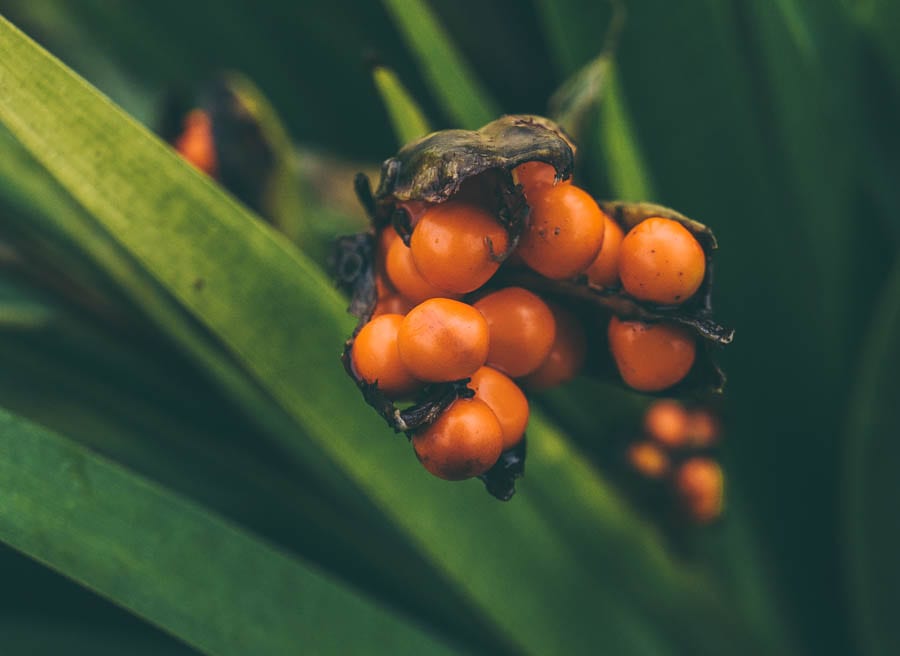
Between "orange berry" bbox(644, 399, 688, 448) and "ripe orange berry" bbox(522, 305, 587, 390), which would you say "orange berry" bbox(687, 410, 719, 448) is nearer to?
"orange berry" bbox(644, 399, 688, 448)

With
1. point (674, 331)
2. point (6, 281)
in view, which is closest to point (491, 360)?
point (674, 331)

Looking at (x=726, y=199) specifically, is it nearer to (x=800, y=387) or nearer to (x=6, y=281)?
(x=800, y=387)

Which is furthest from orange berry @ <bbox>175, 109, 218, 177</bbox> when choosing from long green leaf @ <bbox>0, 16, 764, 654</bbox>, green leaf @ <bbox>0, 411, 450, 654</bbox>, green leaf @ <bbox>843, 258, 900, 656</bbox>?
green leaf @ <bbox>843, 258, 900, 656</bbox>

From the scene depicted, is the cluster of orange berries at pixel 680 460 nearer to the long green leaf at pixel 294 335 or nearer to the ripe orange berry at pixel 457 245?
the long green leaf at pixel 294 335

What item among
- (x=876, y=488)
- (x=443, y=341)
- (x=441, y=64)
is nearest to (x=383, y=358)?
(x=443, y=341)

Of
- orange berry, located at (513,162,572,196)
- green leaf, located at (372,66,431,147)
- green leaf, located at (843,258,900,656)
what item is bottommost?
green leaf, located at (843,258,900,656)

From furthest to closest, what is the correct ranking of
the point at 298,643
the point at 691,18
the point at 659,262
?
1. the point at 691,18
2. the point at 298,643
3. the point at 659,262

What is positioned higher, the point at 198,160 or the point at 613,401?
the point at 198,160
